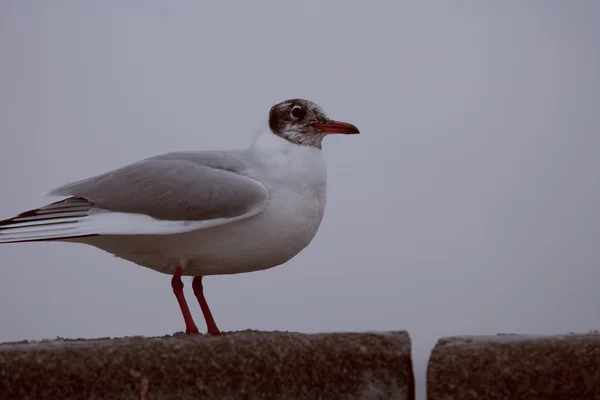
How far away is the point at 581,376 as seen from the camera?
10.6ft

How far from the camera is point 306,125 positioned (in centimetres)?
523

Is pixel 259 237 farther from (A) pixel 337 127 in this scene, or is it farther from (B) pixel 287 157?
(A) pixel 337 127

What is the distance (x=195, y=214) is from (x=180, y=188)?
→ 236 mm

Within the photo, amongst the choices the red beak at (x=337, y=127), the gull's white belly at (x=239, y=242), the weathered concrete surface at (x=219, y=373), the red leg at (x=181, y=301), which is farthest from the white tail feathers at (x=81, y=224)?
the weathered concrete surface at (x=219, y=373)

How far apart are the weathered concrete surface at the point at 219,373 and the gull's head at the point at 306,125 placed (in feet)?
6.42

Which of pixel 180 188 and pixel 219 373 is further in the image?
pixel 180 188

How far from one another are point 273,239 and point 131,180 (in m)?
0.95

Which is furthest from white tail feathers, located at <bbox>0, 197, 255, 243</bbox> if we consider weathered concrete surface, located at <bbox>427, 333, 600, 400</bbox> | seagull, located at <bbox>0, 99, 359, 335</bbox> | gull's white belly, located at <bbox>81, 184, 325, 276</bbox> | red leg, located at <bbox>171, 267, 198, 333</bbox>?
weathered concrete surface, located at <bbox>427, 333, 600, 400</bbox>

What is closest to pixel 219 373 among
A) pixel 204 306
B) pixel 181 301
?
pixel 181 301

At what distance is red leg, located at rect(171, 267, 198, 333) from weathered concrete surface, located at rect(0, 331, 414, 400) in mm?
1247

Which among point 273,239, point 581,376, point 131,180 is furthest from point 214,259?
point 581,376

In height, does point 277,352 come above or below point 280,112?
below

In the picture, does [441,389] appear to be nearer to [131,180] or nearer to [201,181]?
[201,181]

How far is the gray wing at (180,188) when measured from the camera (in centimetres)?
459
